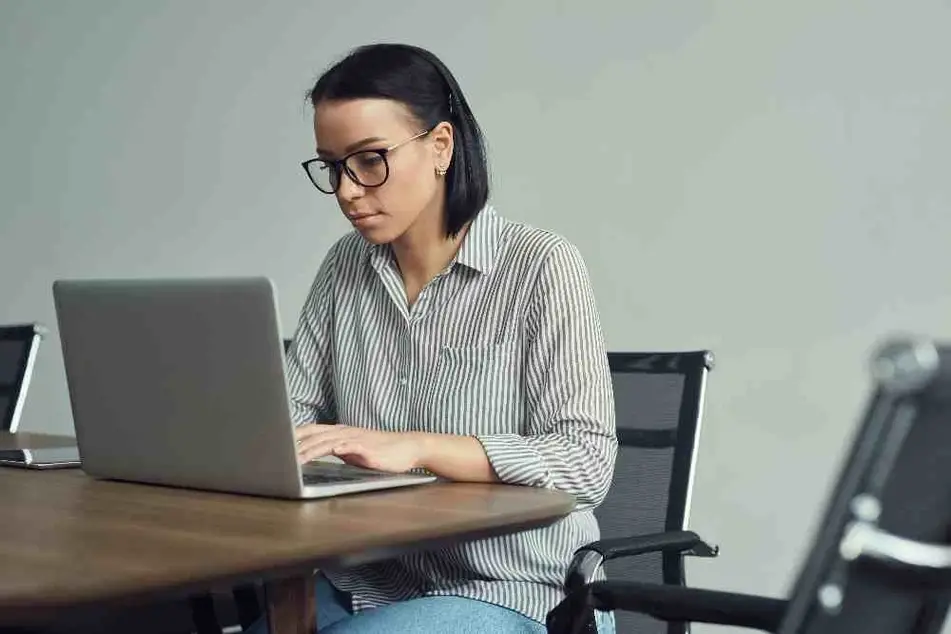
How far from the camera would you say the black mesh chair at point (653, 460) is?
179 cm

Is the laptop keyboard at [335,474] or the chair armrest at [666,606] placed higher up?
the laptop keyboard at [335,474]

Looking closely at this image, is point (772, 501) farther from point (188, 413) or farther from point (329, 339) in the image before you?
point (188, 413)

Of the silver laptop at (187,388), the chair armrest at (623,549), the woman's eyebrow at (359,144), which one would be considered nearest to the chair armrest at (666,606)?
the chair armrest at (623,549)

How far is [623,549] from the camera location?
1548 millimetres

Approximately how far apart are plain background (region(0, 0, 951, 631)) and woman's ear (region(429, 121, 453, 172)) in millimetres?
972

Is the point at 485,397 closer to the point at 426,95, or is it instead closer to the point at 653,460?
the point at 653,460

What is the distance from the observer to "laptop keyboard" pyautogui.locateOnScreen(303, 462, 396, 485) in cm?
151

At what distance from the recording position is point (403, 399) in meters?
1.81

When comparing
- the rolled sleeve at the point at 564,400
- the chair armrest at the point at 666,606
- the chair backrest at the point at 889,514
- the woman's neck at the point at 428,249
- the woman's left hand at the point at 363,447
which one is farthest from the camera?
the woman's neck at the point at 428,249

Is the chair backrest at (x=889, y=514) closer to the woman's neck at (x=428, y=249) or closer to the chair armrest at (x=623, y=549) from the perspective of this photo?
the chair armrest at (x=623, y=549)

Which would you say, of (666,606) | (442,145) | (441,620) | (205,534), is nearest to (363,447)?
(441,620)

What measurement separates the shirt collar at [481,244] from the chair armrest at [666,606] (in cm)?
58

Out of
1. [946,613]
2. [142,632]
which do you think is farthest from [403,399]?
[946,613]

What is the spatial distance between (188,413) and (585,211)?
5.27 ft
